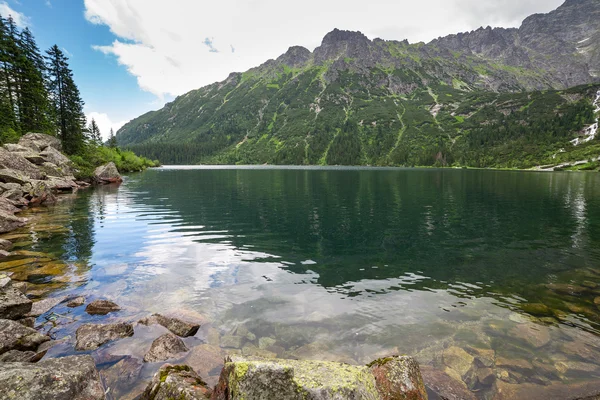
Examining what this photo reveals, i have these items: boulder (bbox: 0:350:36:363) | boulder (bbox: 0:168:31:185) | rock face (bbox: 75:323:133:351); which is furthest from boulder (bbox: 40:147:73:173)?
boulder (bbox: 0:350:36:363)

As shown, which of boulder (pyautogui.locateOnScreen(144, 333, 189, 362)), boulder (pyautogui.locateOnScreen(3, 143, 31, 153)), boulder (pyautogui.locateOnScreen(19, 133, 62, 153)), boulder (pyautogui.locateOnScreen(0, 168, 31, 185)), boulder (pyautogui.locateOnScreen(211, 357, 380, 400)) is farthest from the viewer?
boulder (pyautogui.locateOnScreen(19, 133, 62, 153))

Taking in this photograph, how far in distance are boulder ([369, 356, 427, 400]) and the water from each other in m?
1.83

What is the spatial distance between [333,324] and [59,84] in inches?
4222

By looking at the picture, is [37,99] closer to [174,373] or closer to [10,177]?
[10,177]

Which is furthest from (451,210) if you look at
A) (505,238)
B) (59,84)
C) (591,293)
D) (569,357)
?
(59,84)

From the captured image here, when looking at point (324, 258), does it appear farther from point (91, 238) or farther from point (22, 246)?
point (22, 246)

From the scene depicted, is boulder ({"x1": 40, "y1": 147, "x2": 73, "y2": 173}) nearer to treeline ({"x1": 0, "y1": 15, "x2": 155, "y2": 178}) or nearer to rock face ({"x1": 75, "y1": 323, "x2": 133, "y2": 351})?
treeline ({"x1": 0, "y1": 15, "x2": 155, "y2": 178})

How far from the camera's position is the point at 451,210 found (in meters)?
43.2

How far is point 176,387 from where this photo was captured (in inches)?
284

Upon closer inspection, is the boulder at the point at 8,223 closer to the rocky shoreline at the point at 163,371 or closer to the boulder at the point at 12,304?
the rocky shoreline at the point at 163,371

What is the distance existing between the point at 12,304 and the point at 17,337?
2.87m

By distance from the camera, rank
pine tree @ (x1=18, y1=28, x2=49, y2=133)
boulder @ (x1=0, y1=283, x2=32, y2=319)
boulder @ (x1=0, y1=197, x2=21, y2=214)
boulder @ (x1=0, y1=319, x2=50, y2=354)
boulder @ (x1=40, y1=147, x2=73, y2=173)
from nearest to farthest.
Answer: boulder @ (x1=0, y1=319, x2=50, y2=354)
boulder @ (x1=0, y1=283, x2=32, y2=319)
boulder @ (x1=0, y1=197, x2=21, y2=214)
boulder @ (x1=40, y1=147, x2=73, y2=173)
pine tree @ (x1=18, y1=28, x2=49, y2=133)

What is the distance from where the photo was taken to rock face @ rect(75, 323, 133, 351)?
36.9ft

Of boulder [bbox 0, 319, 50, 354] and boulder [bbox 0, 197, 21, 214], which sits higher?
boulder [bbox 0, 197, 21, 214]
